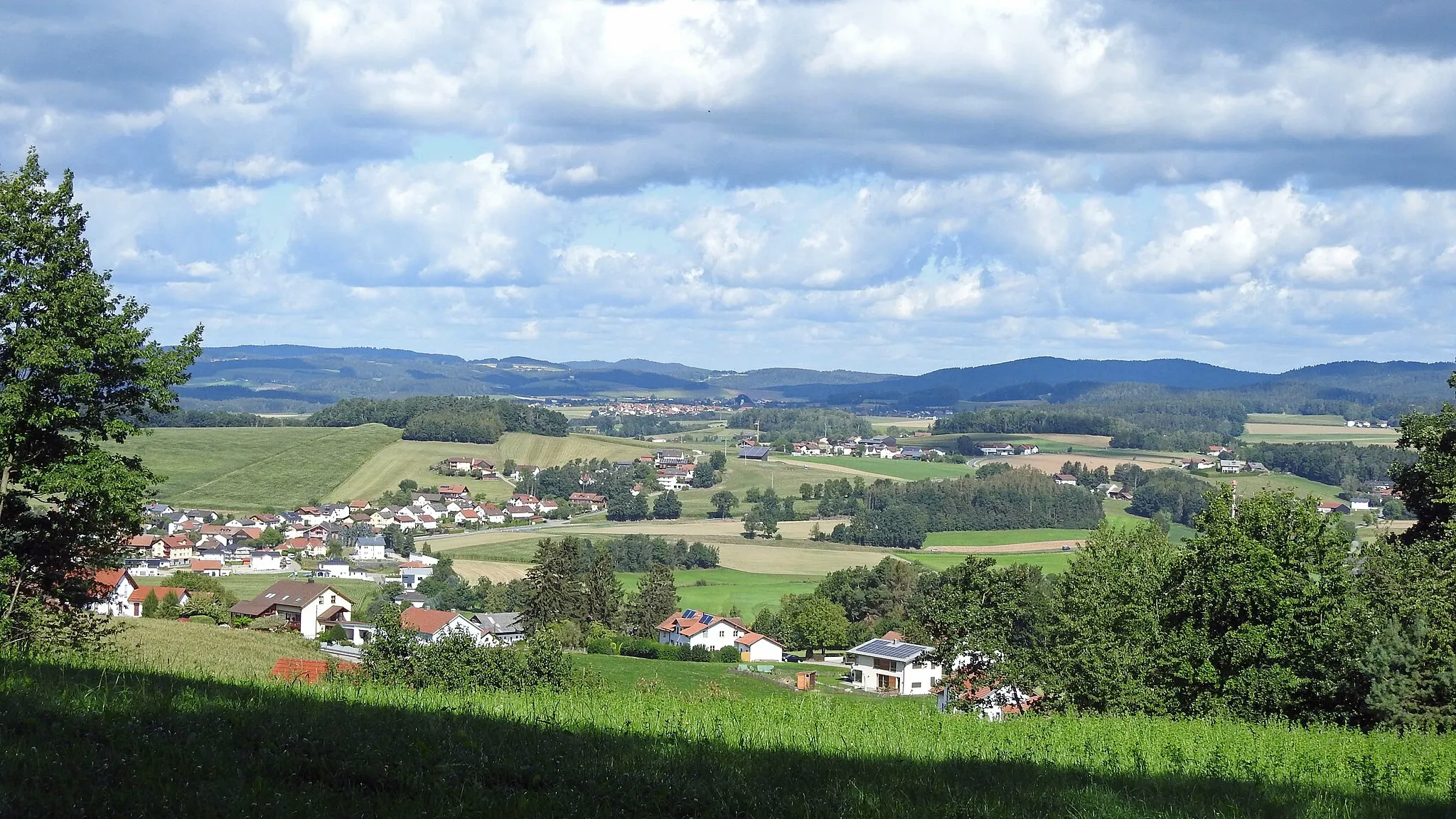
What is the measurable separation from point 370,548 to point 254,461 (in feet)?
139

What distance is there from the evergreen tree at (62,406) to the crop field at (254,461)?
412 feet

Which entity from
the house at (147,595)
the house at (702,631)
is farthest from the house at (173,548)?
the house at (702,631)

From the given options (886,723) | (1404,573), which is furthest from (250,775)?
(1404,573)

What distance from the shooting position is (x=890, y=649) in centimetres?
7238

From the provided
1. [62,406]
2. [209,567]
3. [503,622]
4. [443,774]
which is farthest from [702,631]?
[443,774]

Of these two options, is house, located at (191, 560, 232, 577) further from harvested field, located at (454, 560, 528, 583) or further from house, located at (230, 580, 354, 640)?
house, located at (230, 580, 354, 640)

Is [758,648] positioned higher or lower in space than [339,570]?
higher

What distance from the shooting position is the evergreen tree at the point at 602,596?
3440 inches

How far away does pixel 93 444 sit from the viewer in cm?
2252

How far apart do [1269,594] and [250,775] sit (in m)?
26.0

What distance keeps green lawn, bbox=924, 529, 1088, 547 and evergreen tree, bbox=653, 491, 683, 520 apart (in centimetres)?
3398

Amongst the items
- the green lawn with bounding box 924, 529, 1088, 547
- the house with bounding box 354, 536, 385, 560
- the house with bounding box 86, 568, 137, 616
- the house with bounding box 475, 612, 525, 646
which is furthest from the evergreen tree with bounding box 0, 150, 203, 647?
the house with bounding box 354, 536, 385, 560

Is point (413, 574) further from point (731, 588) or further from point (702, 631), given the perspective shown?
point (702, 631)

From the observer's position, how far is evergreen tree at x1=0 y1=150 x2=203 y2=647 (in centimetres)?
2156
